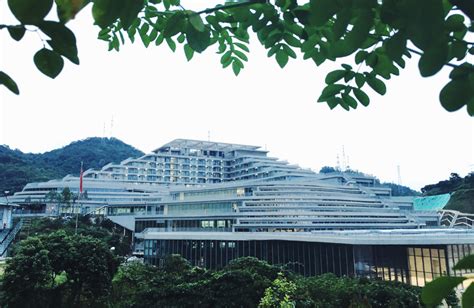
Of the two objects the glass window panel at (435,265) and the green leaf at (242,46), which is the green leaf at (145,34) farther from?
the glass window panel at (435,265)

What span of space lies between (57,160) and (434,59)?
4479 inches

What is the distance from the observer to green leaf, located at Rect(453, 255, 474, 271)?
0.81 m

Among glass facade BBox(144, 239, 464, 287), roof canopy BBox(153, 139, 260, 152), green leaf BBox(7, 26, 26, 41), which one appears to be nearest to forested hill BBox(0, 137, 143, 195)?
roof canopy BBox(153, 139, 260, 152)

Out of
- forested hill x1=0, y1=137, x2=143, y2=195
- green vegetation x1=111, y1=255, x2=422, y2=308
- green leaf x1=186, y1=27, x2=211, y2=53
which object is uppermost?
forested hill x1=0, y1=137, x2=143, y2=195

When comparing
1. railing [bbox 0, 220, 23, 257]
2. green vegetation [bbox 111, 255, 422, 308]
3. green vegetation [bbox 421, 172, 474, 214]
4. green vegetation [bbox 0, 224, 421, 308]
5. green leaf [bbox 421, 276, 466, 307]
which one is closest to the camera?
green leaf [bbox 421, 276, 466, 307]

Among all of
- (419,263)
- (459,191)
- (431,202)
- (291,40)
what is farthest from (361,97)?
(459,191)

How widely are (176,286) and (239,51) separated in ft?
26.7

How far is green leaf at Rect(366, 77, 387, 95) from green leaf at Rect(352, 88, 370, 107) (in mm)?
51

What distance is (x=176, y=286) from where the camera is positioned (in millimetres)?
8875

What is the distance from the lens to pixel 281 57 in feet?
5.44

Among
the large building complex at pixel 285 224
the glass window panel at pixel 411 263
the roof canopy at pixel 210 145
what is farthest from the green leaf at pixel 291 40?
the roof canopy at pixel 210 145

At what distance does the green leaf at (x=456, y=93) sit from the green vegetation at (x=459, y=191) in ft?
210

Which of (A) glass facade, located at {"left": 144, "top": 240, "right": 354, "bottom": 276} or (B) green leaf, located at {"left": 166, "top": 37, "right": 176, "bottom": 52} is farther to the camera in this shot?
(A) glass facade, located at {"left": 144, "top": 240, "right": 354, "bottom": 276}

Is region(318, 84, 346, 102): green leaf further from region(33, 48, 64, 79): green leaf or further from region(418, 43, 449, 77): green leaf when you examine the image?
region(33, 48, 64, 79): green leaf
